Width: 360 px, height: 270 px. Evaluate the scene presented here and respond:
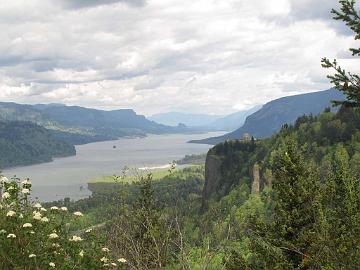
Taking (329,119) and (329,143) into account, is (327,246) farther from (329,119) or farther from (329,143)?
(329,119)

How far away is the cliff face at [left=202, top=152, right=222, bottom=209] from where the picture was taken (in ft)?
625

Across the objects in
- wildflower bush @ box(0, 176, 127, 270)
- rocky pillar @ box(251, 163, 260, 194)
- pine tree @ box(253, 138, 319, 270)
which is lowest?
rocky pillar @ box(251, 163, 260, 194)

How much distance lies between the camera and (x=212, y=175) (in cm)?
19575

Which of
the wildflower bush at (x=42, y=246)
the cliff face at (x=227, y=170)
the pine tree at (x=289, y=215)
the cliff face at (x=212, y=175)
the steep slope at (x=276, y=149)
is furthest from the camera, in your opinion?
the cliff face at (x=212, y=175)

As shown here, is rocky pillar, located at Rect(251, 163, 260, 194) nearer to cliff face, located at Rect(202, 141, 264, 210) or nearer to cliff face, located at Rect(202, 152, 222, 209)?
cliff face, located at Rect(202, 141, 264, 210)

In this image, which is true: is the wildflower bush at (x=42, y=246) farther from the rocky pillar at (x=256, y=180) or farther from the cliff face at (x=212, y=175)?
the cliff face at (x=212, y=175)

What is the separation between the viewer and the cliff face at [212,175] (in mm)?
190375

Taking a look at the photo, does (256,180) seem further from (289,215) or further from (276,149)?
(289,215)

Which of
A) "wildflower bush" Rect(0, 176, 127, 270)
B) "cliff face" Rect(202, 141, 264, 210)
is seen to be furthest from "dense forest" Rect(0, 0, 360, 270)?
"cliff face" Rect(202, 141, 264, 210)

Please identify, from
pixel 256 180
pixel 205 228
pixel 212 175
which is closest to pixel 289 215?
pixel 205 228

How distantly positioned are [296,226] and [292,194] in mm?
2097

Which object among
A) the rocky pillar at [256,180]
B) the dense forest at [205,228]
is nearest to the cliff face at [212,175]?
the rocky pillar at [256,180]

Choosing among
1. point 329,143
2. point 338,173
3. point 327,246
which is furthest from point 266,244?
point 329,143

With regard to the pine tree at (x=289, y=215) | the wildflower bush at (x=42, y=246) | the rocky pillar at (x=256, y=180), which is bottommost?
the rocky pillar at (x=256, y=180)
